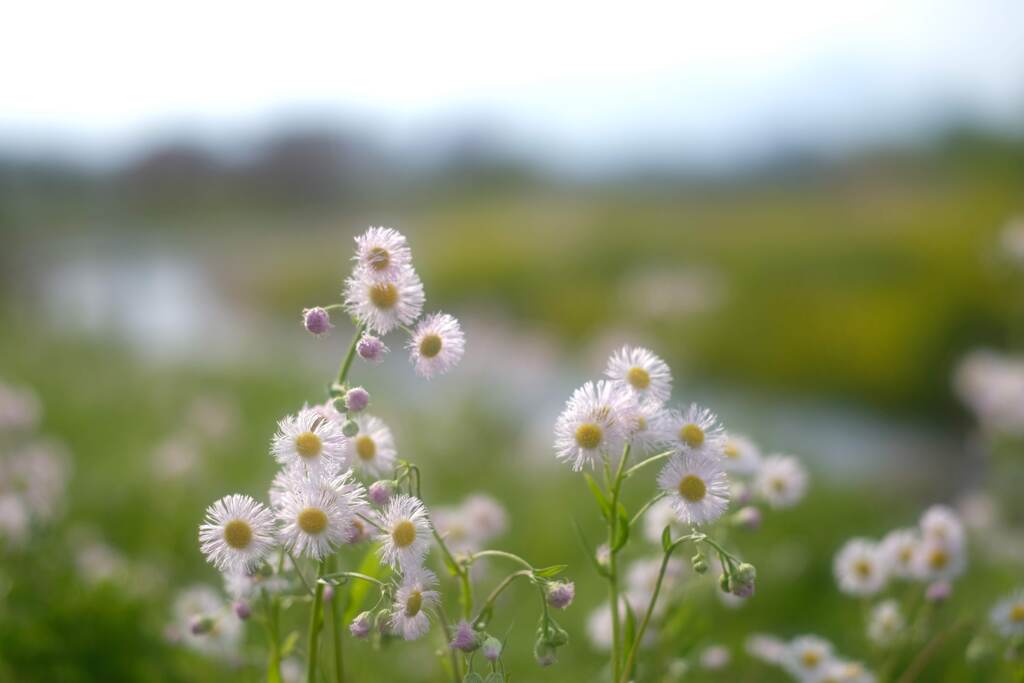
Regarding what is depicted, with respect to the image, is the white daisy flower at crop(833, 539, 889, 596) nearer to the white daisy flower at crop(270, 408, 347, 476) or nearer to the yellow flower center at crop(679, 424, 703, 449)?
the yellow flower center at crop(679, 424, 703, 449)

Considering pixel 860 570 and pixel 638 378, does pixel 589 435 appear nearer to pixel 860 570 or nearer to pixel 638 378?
pixel 638 378

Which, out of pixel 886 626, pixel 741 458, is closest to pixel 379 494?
pixel 741 458

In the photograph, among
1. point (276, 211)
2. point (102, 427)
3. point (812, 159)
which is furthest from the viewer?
point (276, 211)

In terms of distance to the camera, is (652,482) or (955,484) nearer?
(652,482)

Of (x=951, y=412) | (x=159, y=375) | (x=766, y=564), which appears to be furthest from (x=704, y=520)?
(x=951, y=412)

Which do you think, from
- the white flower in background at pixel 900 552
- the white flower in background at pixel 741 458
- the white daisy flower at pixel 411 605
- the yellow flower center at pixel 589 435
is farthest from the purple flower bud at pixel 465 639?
the white flower in background at pixel 900 552

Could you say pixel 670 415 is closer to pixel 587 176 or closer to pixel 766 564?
pixel 766 564
